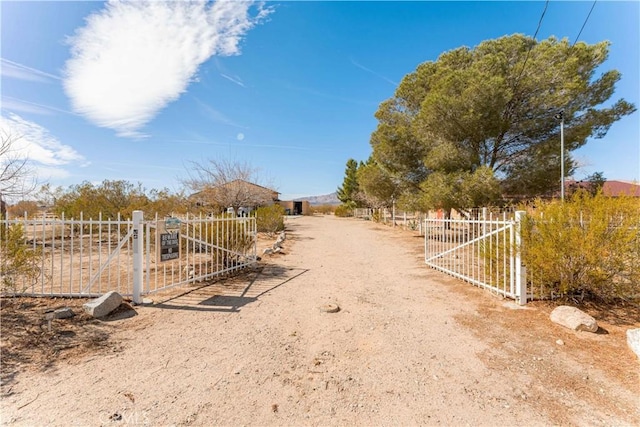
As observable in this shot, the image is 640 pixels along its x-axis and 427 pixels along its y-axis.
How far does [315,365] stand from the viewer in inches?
124

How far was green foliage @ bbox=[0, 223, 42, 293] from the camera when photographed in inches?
185

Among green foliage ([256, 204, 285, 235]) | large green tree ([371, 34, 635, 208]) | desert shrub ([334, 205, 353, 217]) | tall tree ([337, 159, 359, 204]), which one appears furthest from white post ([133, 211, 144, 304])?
desert shrub ([334, 205, 353, 217])

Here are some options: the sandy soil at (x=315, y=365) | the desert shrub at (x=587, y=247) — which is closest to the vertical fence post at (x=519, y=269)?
the desert shrub at (x=587, y=247)

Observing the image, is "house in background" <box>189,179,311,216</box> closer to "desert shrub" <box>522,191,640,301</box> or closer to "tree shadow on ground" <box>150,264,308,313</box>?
"tree shadow on ground" <box>150,264,308,313</box>

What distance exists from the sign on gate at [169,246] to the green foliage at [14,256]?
2043mm

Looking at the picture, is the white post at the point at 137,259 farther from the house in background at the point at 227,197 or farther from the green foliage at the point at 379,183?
the green foliage at the point at 379,183

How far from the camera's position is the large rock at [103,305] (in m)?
4.29

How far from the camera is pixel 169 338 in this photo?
12.3 feet

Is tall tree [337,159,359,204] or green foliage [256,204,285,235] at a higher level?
tall tree [337,159,359,204]

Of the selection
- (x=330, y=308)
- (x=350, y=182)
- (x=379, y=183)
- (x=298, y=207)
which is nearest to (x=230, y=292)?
(x=330, y=308)

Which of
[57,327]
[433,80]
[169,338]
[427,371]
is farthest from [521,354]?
[433,80]

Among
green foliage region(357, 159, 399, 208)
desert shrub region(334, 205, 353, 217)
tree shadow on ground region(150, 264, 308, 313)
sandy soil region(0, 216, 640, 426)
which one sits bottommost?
sandy soil region(0, 216, 640, 426)

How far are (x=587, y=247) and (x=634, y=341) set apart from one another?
1.38m

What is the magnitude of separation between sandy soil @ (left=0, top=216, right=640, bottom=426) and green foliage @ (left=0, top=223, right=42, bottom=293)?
1.82 ft
